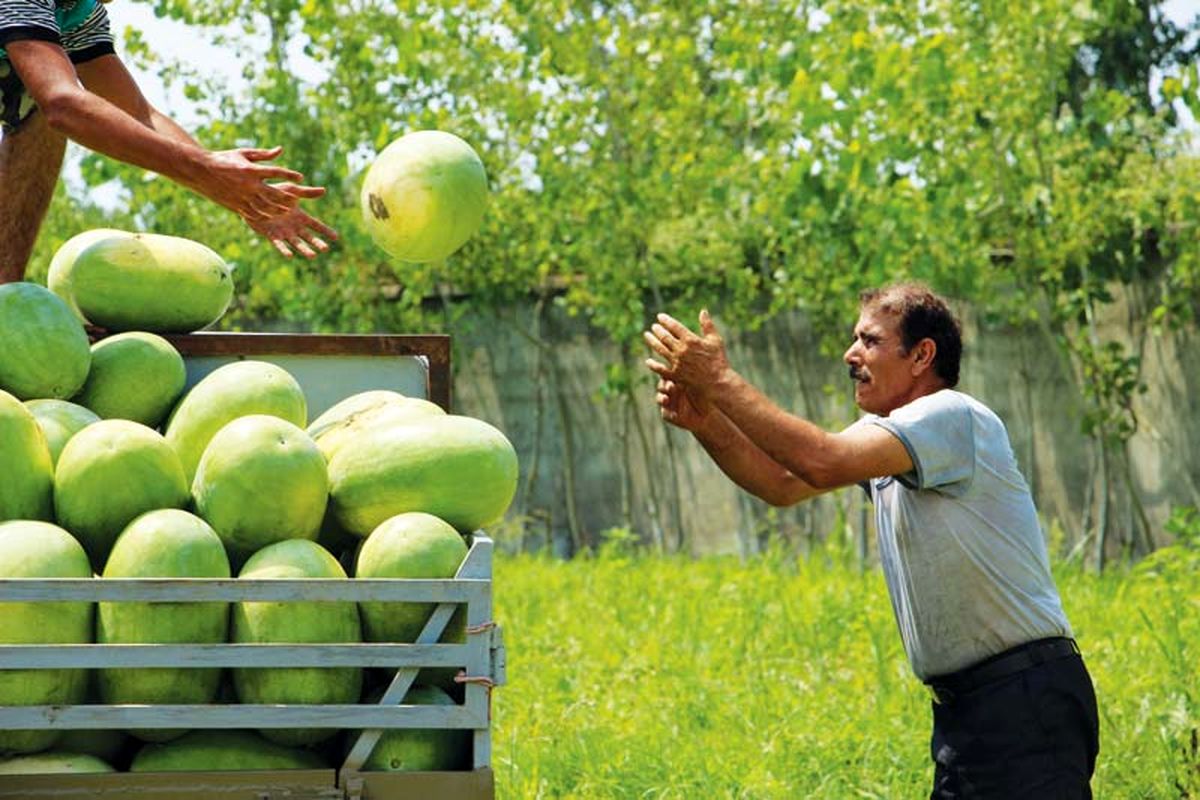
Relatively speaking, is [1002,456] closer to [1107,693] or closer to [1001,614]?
[1001,614]

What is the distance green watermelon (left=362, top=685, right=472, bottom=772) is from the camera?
2301 millimetres

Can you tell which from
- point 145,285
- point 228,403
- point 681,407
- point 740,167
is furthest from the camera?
point 740,167

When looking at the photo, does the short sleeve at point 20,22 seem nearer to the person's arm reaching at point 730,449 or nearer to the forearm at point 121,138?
the forearm at point 121,138

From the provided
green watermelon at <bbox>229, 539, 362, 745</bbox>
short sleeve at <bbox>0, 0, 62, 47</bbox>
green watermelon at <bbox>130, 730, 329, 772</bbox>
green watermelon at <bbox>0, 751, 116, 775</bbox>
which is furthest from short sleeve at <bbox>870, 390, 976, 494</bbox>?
short sleeve at <bbox>0, 0, 62, 47</bbox>

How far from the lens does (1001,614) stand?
3.33m

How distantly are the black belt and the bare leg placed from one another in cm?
232

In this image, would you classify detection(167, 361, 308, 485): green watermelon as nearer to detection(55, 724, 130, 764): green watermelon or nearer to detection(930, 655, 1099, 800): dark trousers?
detection(55, 724, 130, 764): green watermelon

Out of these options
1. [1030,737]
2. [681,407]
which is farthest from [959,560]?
[681,407]

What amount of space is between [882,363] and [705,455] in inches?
314

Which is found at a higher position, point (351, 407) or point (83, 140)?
point (83, 140)

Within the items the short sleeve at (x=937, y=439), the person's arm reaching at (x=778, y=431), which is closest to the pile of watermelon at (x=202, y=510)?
the person's arm reaching at (x=778, y=431)

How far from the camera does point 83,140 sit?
10.2 feet

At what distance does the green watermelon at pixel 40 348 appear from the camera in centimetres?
279

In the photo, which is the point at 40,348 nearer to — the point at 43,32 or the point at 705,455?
the point at 43,32
